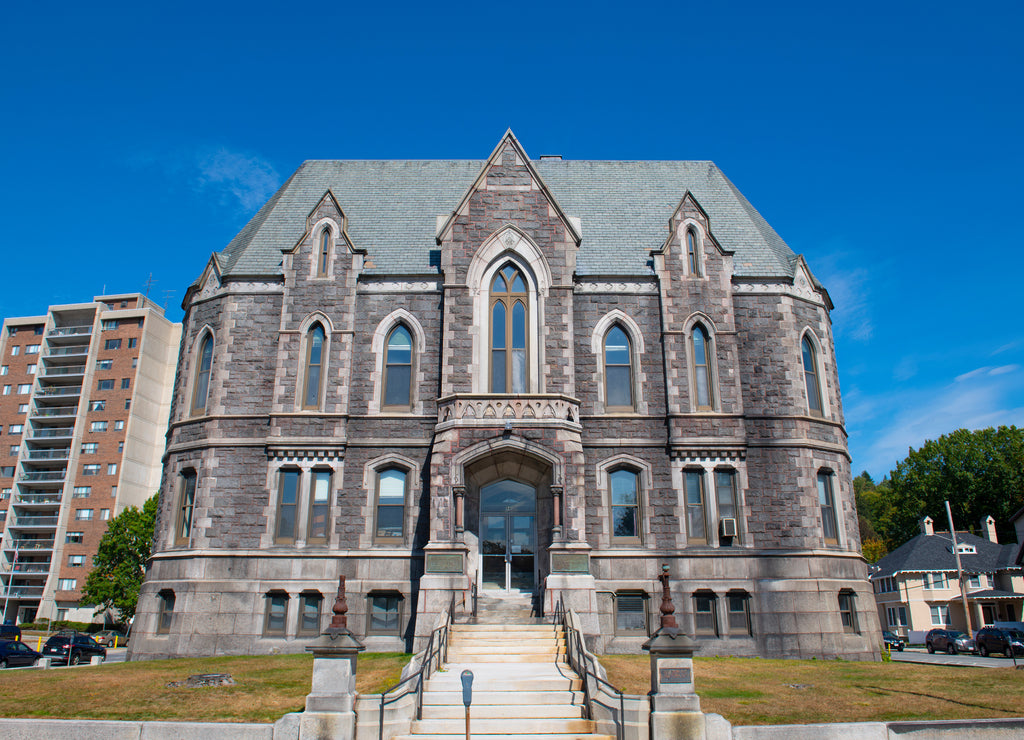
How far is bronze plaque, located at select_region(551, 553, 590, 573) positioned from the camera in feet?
66.7

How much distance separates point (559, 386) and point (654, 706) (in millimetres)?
→ 11870

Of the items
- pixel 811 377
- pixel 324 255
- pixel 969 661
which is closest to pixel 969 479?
pixel 969 661

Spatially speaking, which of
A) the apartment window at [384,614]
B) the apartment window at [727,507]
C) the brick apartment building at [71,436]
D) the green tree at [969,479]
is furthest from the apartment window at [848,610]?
the brick apartment building at [71,436]

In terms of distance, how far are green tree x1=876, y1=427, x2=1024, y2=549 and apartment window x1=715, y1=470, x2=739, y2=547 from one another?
60623mm

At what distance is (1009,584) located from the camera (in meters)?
59.2

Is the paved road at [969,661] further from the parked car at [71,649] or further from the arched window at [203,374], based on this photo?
the parked car at [71,649]

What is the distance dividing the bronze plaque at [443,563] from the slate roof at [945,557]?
5189 centimetres

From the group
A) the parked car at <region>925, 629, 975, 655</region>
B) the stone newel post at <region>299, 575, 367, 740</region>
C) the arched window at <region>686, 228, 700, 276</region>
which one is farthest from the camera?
A: the parked car at <region>925, 629, 975, 655</region>

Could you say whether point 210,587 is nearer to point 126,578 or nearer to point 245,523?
point 245,523

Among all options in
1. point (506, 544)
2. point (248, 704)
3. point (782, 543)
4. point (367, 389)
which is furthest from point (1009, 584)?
point (248, 704)

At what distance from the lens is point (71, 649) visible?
2867 cm

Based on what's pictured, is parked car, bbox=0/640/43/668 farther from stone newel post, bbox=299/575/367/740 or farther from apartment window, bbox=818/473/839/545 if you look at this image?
apartment window, bbox=818/473/839/545

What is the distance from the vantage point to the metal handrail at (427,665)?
12.9m

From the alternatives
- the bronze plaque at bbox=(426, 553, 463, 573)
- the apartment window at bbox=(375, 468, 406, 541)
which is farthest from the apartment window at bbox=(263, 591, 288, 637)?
the bronze plaque at bbox=(426, 553, 463, 573)
